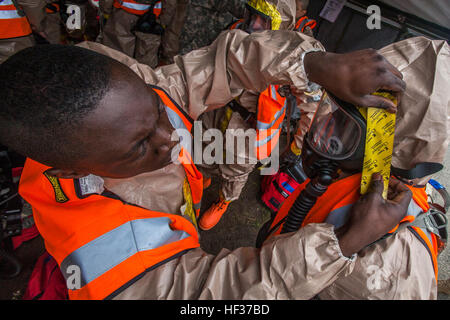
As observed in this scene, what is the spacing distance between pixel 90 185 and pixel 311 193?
3.69 ft

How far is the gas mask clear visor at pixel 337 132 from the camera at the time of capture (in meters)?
1.06

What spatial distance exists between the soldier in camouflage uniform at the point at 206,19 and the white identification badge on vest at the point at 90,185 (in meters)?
3.59

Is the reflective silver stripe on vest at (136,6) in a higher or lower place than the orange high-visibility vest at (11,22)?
higher

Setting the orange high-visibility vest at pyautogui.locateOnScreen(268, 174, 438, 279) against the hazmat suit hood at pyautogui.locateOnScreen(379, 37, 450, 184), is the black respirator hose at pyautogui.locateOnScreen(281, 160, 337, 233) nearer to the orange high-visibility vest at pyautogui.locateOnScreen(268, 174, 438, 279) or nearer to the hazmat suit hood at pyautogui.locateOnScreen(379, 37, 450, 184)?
the orange high-visibility vest at pyautogui.locateOnScreen(268, 174, 438, 279)

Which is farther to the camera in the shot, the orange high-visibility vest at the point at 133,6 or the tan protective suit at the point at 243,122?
the orange high-visibility vest at the point at 133,6

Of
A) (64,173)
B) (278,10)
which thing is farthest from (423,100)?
(278,10)

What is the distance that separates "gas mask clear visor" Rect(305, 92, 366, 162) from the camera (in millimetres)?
1064

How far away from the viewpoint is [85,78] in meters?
0.97

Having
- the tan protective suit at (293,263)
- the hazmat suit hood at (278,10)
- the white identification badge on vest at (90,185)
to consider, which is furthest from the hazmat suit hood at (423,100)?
the hazmat suit hood at (278,10)

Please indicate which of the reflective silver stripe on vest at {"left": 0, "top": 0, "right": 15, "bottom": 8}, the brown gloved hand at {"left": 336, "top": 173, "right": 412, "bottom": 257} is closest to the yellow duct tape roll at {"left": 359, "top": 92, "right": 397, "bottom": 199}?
the brown gloved hand at {"left": 336, "top": 173, "right": 412, "bottom": 257}

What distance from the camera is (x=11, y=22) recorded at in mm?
2326

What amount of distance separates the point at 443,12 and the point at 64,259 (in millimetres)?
4318

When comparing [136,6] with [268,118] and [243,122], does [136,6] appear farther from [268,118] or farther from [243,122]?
[268,118]

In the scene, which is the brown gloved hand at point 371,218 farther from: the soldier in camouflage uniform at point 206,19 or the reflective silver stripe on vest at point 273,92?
the soldier in camouflage uniform at point 206,19
